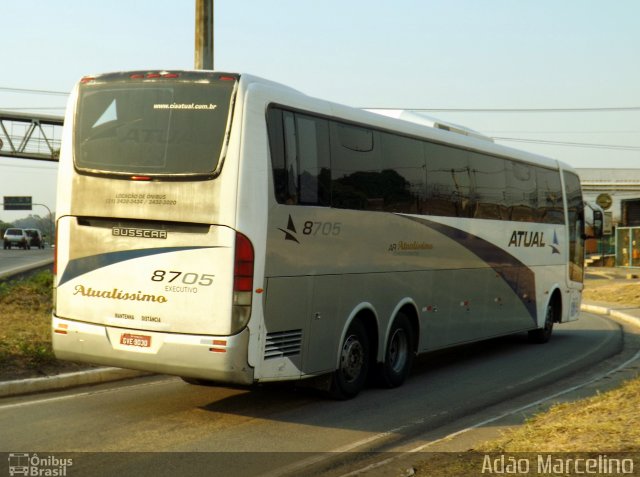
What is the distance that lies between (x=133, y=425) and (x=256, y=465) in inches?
73.9

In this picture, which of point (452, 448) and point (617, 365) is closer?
point (452, 448)

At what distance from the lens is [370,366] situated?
467 inches

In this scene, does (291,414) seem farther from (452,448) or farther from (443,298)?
(443,298)

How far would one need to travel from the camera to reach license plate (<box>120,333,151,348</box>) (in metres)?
9.20

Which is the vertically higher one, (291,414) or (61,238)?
(61,238)

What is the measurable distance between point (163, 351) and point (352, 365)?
278 centimetres

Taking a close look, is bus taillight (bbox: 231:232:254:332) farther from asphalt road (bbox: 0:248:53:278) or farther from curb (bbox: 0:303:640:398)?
asphalt road (bbox: 0:248:53:278)

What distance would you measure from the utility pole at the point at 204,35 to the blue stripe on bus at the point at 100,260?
25.1 feet

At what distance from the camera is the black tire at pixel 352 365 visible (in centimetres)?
1074

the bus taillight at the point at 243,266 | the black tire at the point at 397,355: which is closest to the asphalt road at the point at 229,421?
the black tire at the point at 397,355


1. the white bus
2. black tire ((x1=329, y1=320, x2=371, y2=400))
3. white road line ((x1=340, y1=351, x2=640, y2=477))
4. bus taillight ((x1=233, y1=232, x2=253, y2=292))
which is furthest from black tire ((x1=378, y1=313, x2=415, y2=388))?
bus taillight ((x1=233, y1=232, x2=253, y2=292))

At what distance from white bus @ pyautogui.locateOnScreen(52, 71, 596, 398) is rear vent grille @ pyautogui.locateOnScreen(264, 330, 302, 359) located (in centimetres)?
2

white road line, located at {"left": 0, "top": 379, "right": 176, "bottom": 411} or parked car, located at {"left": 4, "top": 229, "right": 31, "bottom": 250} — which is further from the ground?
parked car, located at {"left": 4, "top": 229, "right": 31, "bottom": 250}

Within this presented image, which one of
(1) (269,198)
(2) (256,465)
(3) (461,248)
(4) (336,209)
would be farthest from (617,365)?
(2) (256,465)
